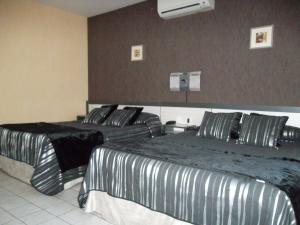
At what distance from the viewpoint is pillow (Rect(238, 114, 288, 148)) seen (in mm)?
2442

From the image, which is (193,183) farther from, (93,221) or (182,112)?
(182,112)

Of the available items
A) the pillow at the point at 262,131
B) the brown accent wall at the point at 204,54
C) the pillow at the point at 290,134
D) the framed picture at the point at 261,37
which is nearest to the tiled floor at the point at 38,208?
the pillow at the point at 262,131

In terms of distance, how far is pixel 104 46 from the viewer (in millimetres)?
4801

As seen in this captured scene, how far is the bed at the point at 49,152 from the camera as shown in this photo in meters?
2.69

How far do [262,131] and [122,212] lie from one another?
1493 mm

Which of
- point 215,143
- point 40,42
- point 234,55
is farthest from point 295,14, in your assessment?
point 40,42

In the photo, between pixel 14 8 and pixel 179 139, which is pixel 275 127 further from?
pixel 14 8

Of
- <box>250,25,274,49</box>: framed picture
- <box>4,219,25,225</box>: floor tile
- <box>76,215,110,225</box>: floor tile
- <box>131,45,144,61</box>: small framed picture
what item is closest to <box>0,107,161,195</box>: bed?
<box>4,219,25,225</box>: floor tile

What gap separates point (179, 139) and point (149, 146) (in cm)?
52

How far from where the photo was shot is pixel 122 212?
2.06 m

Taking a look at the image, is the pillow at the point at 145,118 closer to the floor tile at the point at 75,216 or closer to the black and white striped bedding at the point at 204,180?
the black and white striped bedding at the point at 204,180

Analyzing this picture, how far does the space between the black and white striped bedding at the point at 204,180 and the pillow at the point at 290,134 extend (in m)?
0.20

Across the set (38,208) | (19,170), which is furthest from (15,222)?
(19,170)

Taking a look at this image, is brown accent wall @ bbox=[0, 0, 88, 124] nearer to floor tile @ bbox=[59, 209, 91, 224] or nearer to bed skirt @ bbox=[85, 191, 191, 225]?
floor tile @ bbox=[59, 209, 91, 224]
